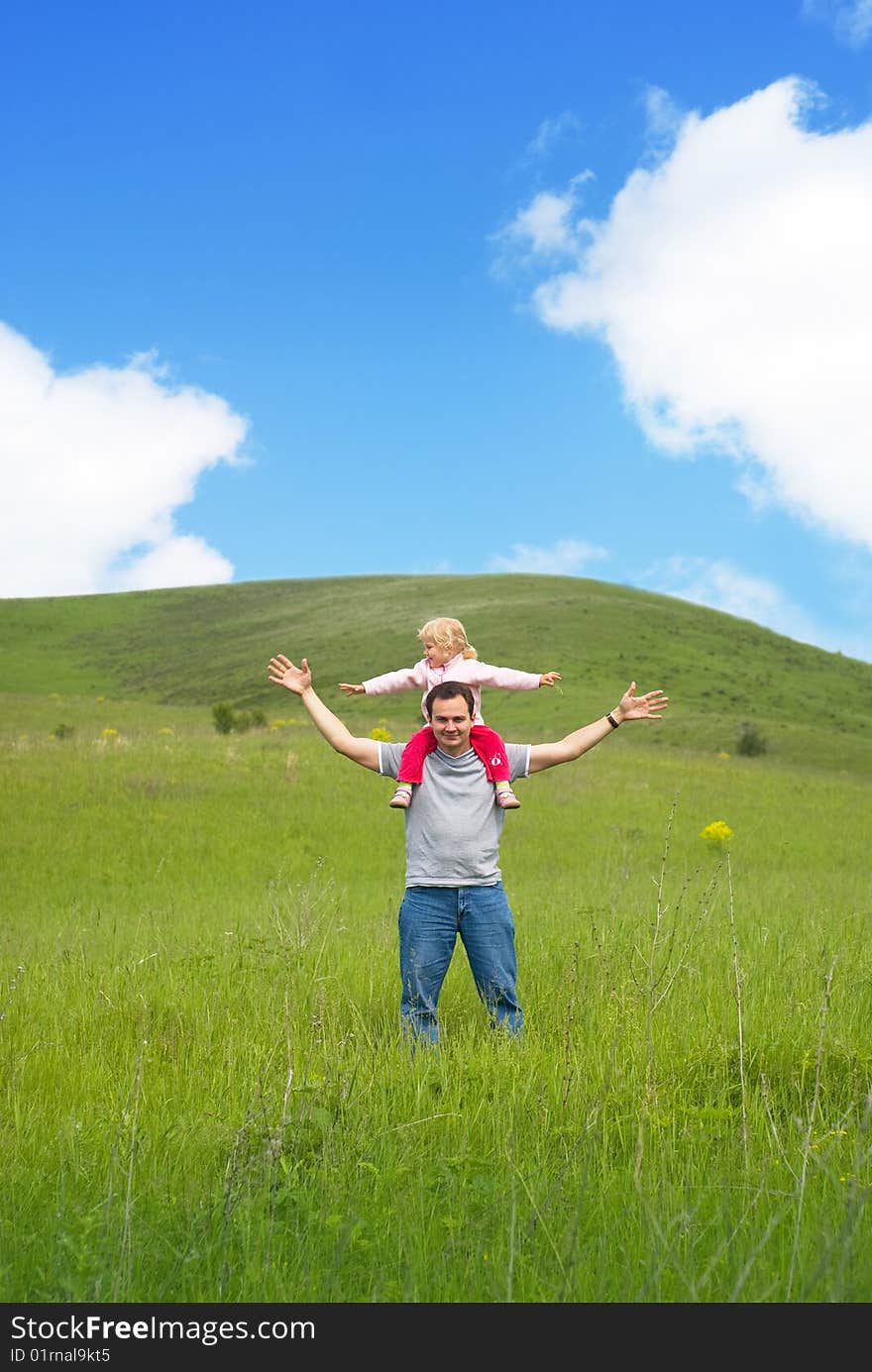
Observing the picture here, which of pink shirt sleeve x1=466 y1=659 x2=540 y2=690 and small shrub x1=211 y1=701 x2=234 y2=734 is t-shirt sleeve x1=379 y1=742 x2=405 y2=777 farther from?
small shrub x1=211 y1=701 x2=234 y2=734

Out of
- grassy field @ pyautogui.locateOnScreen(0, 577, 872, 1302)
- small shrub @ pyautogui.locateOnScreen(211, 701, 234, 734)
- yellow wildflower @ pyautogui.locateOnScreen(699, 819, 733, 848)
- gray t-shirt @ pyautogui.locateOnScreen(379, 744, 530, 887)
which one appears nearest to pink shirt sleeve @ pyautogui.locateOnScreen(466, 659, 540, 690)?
gray t-shirt @ pyautogui.locateOnScreen(379, 744, 530, 887)

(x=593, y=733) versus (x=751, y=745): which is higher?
(x=751, y=745)

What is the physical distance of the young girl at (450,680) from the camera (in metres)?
5.03

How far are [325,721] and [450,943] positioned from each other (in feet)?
4.16

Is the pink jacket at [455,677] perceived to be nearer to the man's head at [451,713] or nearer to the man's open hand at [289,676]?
the man's open hand at [289,676]

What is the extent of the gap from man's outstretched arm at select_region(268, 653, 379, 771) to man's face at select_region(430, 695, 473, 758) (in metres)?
0.34

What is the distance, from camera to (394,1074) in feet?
13.6

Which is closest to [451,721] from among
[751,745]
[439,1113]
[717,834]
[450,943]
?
[450,943]

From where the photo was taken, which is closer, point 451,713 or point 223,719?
point 451,713

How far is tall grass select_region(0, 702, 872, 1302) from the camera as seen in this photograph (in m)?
2.64

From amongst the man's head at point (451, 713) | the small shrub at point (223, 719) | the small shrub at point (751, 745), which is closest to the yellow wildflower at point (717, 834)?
the man's head at point (451, 713)

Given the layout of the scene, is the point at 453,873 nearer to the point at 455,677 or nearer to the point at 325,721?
the point at 325,721

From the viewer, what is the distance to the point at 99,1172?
3422 millimetres

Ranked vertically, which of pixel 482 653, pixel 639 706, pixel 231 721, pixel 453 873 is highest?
pixel 482 653
